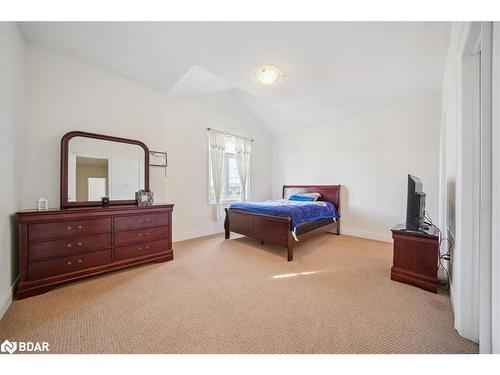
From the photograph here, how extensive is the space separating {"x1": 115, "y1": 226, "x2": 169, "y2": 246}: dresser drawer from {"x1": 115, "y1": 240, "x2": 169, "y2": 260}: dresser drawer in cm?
5

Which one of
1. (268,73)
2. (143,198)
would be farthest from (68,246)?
(268,73)

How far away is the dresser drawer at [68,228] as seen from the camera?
1.80 meters

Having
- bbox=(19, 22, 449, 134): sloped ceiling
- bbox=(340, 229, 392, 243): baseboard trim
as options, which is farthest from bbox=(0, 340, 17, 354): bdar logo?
bbox=(340, 229, 392, 243): baseboard trim

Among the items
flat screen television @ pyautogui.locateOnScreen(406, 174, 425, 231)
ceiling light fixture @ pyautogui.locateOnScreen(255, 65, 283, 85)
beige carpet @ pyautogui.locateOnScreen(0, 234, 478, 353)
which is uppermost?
ceiling light fixture @ pyautogui.locateOnScreen(255, 65, 283, 85)

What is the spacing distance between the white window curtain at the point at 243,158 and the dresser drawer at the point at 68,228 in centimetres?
294

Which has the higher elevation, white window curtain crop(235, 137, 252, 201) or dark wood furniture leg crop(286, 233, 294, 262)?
white window curtain crop(235, 137, 252, 201)

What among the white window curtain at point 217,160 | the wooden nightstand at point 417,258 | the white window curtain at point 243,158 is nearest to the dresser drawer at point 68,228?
the white window curtain at point 217,160

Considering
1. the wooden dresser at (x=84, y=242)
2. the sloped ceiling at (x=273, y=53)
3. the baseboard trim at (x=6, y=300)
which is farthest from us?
the sloped ceiling at (x=273, y=53)

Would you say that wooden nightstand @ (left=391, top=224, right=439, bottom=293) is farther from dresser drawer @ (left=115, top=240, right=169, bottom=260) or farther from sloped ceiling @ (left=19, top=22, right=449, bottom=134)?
dresser drawer @ (left=115, top=240, right=169, bottom=260)

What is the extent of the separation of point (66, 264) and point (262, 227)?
91.3 inches

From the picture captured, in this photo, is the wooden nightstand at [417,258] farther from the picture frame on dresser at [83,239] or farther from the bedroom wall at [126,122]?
the bedroom wall at [126,122]

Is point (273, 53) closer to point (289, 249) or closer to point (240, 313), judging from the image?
point (289, 249)

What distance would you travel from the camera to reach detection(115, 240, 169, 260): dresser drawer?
7.45 ft

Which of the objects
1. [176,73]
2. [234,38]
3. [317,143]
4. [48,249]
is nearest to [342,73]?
[234,38]
